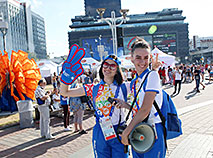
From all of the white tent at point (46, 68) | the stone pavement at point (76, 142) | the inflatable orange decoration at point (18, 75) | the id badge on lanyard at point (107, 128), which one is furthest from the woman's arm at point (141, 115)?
the white tent at point (46, 68)

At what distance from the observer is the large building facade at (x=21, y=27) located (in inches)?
3967

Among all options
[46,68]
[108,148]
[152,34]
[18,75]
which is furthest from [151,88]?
[152,34]

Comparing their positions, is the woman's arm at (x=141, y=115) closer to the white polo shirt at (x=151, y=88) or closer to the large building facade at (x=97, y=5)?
the white polo shirt at (x=151, y=88)

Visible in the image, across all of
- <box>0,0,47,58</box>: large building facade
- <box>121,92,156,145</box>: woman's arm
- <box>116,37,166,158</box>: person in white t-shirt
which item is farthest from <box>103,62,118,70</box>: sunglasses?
<box>0,0,47,58</box>: large building facade

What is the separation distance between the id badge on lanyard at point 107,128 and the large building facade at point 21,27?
334 feet

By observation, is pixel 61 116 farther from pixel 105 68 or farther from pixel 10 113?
pixel 105 68

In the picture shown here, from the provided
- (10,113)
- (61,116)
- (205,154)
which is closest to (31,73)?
(10,113)

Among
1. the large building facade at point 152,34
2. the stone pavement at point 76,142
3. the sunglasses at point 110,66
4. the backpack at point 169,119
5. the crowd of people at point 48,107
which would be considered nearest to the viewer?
the backpack at point 169,119

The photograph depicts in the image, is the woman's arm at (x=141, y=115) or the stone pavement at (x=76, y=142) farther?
the stone pavement at (x=76, y=142)

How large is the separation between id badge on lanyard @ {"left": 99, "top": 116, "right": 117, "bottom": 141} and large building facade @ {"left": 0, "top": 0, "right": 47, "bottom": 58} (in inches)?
Answer: 4006

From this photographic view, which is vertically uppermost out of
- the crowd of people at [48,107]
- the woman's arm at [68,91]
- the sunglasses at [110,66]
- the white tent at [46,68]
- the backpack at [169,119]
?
the white tent at [46,68]

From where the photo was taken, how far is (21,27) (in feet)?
367

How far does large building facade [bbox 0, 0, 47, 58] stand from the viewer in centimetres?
10075

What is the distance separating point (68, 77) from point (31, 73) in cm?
813
